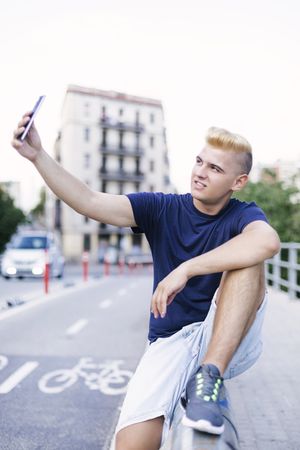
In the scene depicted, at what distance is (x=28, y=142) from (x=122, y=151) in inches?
3320

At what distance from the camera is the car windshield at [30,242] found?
22.9 meters

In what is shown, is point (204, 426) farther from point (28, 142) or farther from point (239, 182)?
point (28, 142)

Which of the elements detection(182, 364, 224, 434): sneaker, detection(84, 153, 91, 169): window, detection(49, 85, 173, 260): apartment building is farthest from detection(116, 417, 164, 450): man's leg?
detection(84, 153, 91, 169): window

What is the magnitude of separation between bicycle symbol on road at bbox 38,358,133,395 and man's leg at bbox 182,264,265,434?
283cm

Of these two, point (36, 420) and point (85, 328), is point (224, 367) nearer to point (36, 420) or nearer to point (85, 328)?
point (36, 420)

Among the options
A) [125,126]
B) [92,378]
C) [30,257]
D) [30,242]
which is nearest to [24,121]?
[92,378]

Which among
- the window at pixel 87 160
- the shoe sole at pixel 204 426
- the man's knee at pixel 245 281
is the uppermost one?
the window at pixel 87 160

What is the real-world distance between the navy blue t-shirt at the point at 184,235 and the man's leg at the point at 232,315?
0.31 m

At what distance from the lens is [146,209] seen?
300 centimetres

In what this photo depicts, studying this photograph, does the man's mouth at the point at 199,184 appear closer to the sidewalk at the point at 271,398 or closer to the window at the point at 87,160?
the sidewalk at the point at 271,398

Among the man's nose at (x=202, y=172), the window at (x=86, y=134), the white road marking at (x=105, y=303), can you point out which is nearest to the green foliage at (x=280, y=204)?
the white road marking at (x=105, y=303)

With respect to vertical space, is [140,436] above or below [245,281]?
below

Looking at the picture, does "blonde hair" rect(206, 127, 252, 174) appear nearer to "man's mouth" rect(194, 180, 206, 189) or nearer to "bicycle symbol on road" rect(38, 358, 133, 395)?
"man's mouth" rect(194, 180, 206, 189)

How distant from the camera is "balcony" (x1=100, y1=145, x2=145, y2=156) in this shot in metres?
84.9
